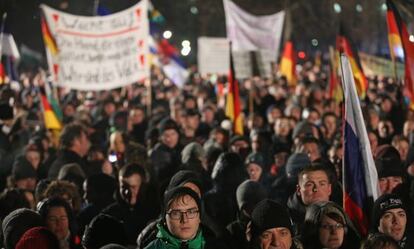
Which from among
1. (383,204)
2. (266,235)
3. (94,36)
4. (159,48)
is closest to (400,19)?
(383,204)

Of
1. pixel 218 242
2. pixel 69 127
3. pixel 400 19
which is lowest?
pixel 218 242

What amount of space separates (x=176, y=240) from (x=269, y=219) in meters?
0.60

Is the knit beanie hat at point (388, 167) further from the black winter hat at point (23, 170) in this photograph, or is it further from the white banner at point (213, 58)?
the white banner at point (213, 58)

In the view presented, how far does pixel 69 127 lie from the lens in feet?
36.8

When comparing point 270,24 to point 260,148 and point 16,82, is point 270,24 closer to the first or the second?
point 16,82

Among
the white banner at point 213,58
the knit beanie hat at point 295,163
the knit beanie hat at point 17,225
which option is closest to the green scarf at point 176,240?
the knit beanie hat at point 17,225

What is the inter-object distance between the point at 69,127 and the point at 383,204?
5.32m

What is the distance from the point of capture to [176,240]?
236 inches

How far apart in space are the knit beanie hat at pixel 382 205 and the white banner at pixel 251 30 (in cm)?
1081

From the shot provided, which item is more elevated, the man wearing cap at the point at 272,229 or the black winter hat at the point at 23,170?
the black winter hat at the point at 23,170

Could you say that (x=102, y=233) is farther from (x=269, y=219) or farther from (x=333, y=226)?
(x=333, y=226)

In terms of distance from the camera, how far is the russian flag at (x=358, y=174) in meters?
6.81

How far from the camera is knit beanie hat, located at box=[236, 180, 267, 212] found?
766 centimetres

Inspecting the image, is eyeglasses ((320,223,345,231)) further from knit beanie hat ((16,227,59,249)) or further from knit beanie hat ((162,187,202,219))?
knit beanie hat ((16,227,59,249))
